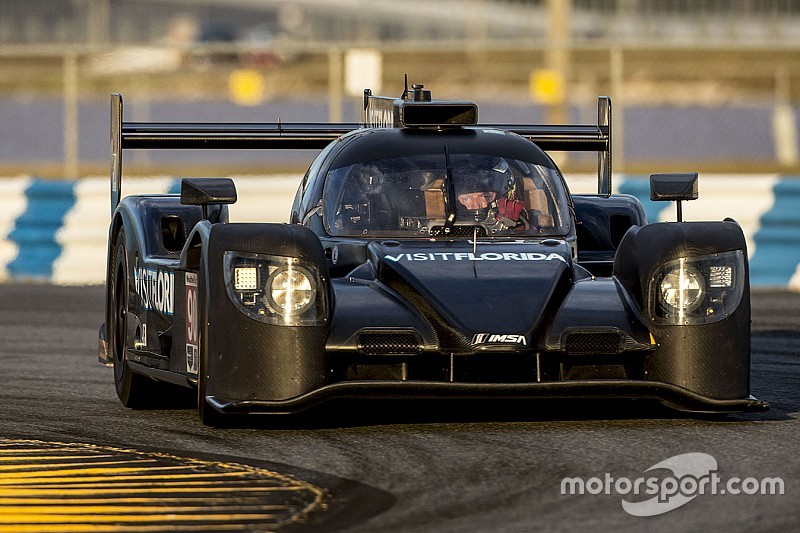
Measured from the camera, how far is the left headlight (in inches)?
260

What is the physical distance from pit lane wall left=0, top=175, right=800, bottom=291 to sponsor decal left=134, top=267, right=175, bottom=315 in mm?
6723

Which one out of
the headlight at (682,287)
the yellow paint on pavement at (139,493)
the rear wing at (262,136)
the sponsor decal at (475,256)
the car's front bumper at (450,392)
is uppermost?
the rear wing at (262,136)

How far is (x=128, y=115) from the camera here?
30734 mm

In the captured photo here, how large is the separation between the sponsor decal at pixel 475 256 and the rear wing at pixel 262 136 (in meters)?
1.98

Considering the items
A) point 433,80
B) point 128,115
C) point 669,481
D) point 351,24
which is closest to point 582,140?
point 669,481

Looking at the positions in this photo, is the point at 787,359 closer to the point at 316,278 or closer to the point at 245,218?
the point at 316,278

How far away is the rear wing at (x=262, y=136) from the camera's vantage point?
29.6 ft

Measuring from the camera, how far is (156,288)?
7.66 metres

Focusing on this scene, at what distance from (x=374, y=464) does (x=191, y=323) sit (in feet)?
4.54

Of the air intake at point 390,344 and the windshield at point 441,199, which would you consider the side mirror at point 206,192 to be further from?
the air intake at point 390,344

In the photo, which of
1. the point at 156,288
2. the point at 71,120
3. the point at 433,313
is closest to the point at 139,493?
the point at 433,313

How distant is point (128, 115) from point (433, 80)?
7.38 metres

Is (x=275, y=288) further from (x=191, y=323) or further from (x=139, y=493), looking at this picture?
(x=139, y=493)

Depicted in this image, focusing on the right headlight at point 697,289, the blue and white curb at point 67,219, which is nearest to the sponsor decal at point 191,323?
the right headlight at point 697,289
